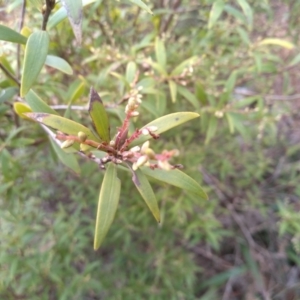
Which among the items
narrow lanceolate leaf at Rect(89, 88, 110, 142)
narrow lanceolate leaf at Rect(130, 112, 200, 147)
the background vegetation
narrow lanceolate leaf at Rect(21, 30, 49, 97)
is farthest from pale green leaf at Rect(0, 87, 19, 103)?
narrow lanceolate leaf at Rect(130, 112, 200, 147)

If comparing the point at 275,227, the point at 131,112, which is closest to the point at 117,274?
the point at 275,227

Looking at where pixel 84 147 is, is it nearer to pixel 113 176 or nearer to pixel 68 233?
pixel 113 176

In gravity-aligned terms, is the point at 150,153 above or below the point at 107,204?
above

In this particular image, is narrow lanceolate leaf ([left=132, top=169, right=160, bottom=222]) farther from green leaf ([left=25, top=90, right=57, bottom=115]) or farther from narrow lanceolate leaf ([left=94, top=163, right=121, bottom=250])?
green leaf ([left=25, top=90, right=57, bottom=115])

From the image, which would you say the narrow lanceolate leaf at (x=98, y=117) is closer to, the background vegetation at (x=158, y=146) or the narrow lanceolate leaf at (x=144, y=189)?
the narrow lanceolate leaf at (x=144, y=189)

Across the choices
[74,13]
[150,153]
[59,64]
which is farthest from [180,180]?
[59,64]

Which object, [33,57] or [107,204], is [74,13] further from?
[107,204]
